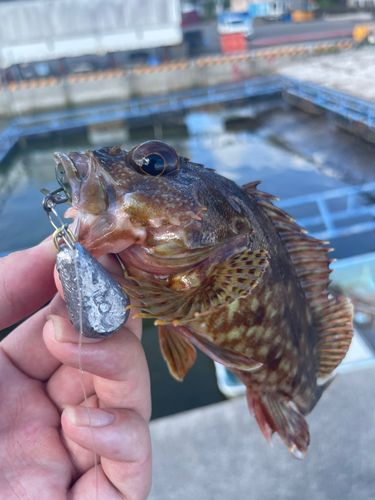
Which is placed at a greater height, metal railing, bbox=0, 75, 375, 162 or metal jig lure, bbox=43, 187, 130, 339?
metal jig lure, bbox=43, 187, 130, 339

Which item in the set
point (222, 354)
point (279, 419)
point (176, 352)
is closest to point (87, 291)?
point (222, 354)

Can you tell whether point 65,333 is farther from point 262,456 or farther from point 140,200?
point 262,456

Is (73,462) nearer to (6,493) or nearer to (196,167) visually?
(6,493)

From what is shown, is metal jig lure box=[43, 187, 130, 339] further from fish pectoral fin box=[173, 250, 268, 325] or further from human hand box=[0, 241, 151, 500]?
fish pectoral fin box=[173, 250, 268, 325]

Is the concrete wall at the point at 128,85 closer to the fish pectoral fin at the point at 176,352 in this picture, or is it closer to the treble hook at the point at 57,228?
the fish pectoral fin at the point at 176,352

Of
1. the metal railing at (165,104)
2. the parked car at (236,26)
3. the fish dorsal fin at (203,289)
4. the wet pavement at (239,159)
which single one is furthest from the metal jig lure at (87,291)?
the parked car at (236,26)

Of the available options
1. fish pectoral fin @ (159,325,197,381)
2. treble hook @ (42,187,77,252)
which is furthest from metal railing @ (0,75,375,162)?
treble hook @ (42,187,77,252)
